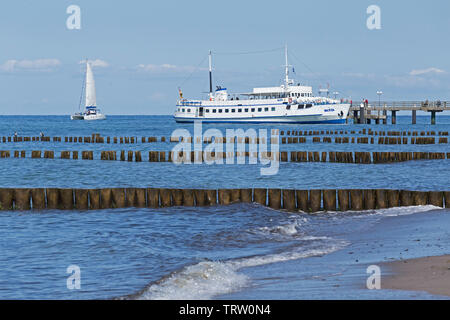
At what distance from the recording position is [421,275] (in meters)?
10.5

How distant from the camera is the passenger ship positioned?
10806 cm

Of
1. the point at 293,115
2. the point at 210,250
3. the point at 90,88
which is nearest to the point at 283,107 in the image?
the point at 293,115

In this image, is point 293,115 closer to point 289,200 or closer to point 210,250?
point 289,200

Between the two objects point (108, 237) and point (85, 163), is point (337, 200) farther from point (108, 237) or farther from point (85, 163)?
point (85, 163)

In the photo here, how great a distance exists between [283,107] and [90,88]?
74436mm

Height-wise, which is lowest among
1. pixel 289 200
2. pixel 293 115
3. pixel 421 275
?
pixel 289 200

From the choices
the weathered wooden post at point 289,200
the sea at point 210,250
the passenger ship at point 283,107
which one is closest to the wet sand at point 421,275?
the sea at point 210,250

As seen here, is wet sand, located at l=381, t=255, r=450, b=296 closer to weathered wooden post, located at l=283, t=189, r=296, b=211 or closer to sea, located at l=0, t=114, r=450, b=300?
sea, located at l=0, t=114, r=450, b=300

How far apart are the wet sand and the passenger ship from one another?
9679 cm

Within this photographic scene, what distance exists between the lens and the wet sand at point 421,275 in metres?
9.55

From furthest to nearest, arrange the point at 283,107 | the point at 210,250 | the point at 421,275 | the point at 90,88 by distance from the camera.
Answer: the point at 90,88 < the point at 283,107 < the point at 210,250 < the point at 421,275

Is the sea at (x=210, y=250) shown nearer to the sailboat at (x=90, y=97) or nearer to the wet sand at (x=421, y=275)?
the wet sand at (x=421, y=275)

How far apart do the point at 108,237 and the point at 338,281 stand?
27.7 feet

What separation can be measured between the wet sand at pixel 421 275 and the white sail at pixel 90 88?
148 metres
